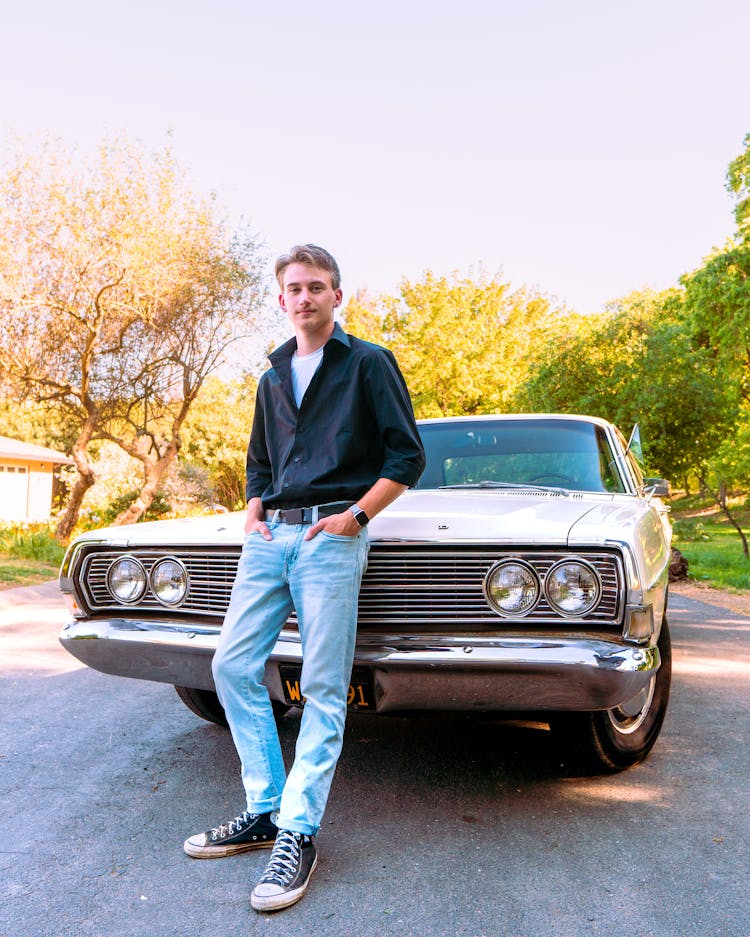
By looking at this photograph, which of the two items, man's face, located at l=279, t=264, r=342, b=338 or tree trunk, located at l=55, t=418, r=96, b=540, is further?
tree trunk, located at l=55, t=418, r=96, b=540

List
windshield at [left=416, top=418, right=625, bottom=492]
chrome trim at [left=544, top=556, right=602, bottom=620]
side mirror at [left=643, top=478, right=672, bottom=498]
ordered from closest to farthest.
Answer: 1. chrome trim at [left=544, top=556, right=602, bottom=620]
2. windshield at [left=416, top=418, right=625, bottom=492]
3. side mirror at [left=643, top=478, right=672, bottom=498]

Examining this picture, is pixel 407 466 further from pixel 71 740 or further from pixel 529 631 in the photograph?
pixel 71 740

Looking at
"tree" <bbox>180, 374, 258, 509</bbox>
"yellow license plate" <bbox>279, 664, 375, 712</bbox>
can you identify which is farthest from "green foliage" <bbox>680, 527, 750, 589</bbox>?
"tree" <bbox>180, 374, 258, 509</bbox>

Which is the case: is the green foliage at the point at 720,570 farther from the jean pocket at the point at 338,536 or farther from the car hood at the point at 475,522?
the jean pocket at the point at 338,536

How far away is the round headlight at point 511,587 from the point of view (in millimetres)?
3107

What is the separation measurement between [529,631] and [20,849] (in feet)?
6.19

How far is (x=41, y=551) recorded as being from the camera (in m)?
14.2

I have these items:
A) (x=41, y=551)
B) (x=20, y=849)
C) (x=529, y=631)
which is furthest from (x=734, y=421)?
(x=20, y=849)

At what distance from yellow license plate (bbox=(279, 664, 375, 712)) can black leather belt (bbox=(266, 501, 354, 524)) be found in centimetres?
58

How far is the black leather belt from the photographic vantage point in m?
2.92

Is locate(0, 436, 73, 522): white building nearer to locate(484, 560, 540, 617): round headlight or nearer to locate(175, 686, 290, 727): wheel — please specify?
locate(175, 686, 290, 727): wheel

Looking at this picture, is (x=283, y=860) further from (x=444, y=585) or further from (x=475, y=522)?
(x=475, y=522)

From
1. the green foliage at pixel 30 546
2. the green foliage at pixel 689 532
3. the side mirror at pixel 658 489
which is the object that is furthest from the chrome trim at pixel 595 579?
the green foliage at pixel 689 532

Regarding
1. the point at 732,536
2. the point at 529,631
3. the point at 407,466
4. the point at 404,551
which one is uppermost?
the point at 407,466
